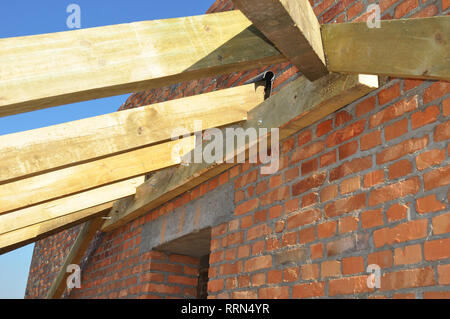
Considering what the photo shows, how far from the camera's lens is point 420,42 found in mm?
1608

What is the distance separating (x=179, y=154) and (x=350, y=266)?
1659 millimetres

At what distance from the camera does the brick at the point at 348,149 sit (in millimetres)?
2146

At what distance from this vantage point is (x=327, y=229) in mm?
2156

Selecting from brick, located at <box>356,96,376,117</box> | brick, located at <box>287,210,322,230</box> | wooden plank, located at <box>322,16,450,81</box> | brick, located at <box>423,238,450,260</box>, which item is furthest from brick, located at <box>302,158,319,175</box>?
brick, located at <box>423,238,450,260</box>

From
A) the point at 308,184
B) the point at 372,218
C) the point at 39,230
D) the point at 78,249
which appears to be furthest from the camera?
the point at 78,249

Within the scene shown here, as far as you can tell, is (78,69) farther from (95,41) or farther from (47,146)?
(47,146)

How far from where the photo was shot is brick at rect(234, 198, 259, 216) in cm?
275

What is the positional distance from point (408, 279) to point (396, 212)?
0.91ft

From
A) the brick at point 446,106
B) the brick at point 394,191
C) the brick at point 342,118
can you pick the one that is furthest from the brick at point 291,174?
the brick at point 446,106

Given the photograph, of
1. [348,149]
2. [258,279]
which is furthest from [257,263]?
[348,149]

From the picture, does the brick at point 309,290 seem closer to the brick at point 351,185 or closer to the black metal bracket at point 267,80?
the brick at point 351,185

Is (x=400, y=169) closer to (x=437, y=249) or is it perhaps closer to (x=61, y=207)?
(x=437, y=249)

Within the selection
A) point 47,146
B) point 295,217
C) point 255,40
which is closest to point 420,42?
point 255,40

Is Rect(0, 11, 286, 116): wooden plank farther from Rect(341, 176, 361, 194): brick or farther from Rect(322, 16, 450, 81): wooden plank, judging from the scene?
Rect(341, 176, 361, 194): brick
